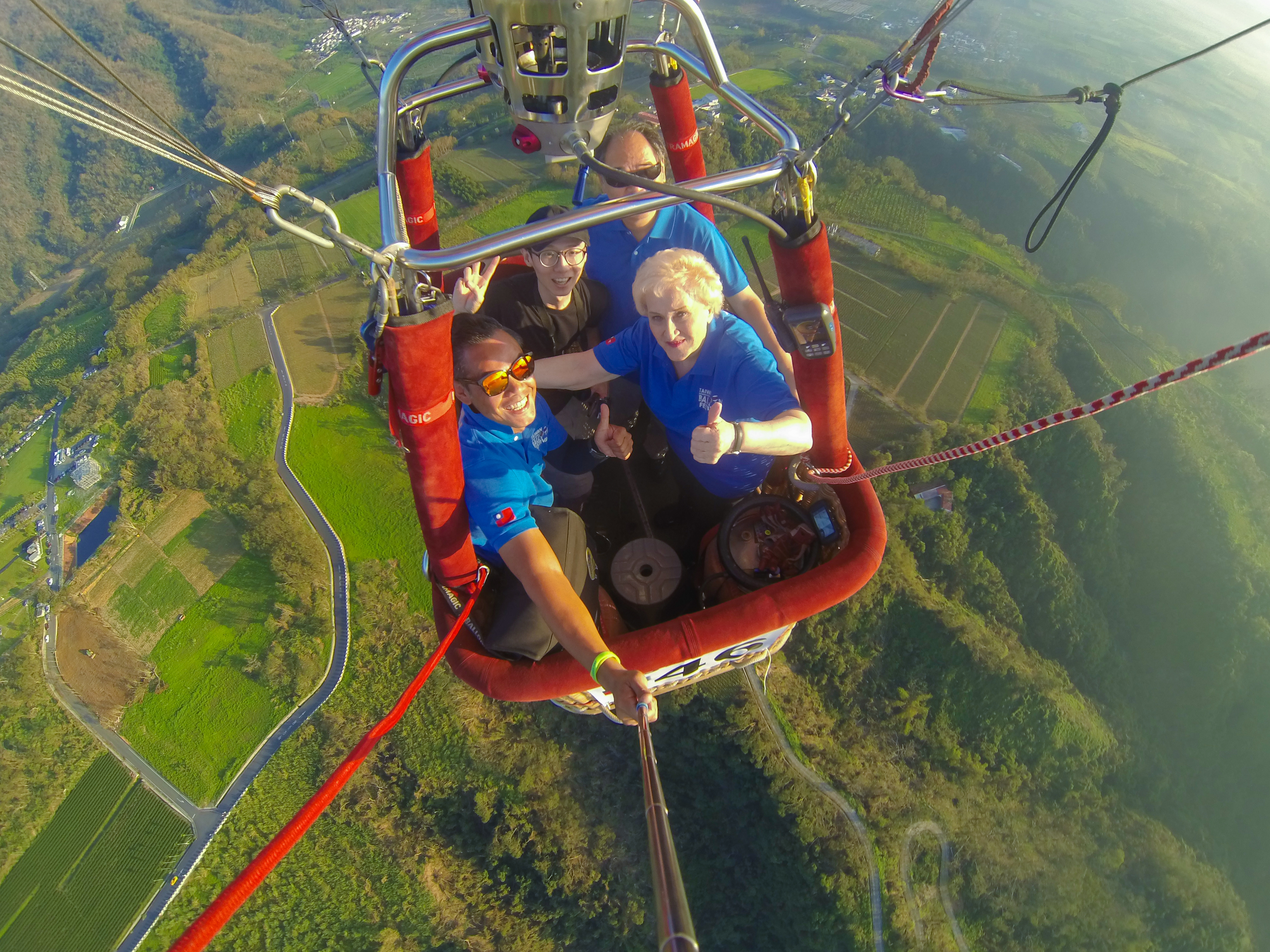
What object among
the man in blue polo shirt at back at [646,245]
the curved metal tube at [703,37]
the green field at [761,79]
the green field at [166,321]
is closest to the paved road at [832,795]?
the man in blue polo shirt at back at [646,245]

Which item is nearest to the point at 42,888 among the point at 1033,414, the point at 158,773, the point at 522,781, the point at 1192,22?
the point at 158,773

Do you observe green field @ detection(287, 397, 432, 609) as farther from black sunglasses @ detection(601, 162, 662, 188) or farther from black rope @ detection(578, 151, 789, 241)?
black rope @ detection(578, 151, 789, 241)

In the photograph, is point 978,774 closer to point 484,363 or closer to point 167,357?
point 484,363

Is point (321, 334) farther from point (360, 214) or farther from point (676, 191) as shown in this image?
point (676, 191)

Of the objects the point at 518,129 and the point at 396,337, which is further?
the point at 518,129

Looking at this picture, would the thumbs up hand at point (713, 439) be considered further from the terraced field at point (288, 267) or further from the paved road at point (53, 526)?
the terraced field at point (288, 267)

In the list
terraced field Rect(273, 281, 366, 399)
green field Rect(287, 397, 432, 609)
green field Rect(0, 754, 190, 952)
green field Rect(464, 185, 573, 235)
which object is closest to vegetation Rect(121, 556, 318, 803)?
green field Rect(0, 754, 190, 952)

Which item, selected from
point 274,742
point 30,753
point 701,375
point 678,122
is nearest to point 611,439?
point 701,375
